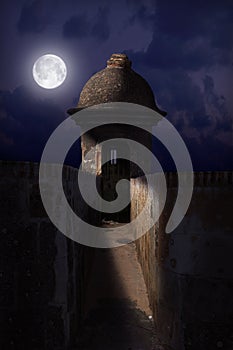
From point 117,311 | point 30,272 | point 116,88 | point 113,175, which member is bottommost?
point 117,311

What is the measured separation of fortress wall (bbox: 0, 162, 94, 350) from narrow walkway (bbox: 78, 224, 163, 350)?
0.47m

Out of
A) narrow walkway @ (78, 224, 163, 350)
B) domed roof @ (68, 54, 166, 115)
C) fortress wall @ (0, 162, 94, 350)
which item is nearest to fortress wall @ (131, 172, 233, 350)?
narrow walkway @ (78, 224, 163, 350)

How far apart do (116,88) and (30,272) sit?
824cm

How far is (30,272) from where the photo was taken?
2.63m

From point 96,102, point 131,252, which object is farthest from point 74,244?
point 96,102

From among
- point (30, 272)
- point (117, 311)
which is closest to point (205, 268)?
point (30, 272)

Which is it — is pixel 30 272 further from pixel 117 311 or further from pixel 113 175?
pixel 113 175

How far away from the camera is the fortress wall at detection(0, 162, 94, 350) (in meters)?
2.58

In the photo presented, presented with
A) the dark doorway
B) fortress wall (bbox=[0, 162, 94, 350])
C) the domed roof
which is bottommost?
fortress wall (bbox=[0, 162, 94, 350])

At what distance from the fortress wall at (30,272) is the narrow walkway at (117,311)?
1.53 ft

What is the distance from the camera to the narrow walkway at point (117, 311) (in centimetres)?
298

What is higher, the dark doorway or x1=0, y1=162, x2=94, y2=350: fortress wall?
the dark doorway

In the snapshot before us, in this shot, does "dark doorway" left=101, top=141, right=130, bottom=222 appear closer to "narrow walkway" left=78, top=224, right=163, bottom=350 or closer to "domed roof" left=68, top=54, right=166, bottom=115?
"domed roof" left=68, top=54, right=166, bottom=115

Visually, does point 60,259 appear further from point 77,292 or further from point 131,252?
point 131,252
